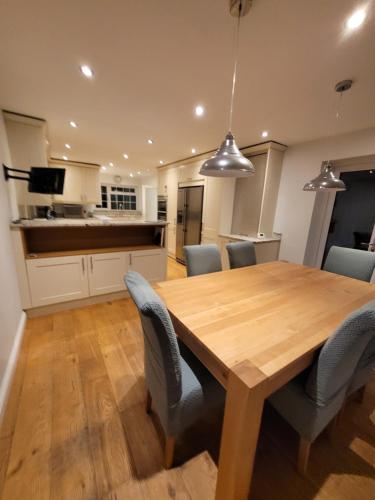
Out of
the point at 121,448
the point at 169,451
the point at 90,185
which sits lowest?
the point at 121,448

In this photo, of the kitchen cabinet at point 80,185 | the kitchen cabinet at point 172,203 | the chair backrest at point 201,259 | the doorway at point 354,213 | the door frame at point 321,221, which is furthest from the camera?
the kitchen cabinet at point 80,185

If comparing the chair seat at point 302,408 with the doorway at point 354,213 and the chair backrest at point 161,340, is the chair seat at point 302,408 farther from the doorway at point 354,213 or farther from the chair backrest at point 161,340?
the doorway at point 354,213

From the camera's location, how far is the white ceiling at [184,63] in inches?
44.9

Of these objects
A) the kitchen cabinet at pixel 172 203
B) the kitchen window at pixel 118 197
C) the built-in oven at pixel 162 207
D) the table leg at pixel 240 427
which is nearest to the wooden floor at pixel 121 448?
the table leg at pixel 240 427

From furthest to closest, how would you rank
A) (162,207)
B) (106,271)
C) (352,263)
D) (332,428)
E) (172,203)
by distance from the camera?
(162,207)
(172,203)
(106,271)
(352,263)
(332,428)

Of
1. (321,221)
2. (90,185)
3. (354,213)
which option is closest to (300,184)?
(321,221)

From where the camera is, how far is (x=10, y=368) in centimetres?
158

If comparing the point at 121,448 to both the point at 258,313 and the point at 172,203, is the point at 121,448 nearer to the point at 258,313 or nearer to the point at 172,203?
the point at 258,313

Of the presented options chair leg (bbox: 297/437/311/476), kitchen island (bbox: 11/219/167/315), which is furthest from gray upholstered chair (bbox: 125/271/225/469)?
kitchen island (bbox: 11/219/167/315)

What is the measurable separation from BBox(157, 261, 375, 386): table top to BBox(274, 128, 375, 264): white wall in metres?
1.60

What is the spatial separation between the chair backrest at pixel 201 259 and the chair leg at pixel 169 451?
4.08ft

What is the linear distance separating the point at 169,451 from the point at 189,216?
160 inches

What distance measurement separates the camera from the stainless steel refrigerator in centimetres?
443

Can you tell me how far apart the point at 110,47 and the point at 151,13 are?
0.44 m
